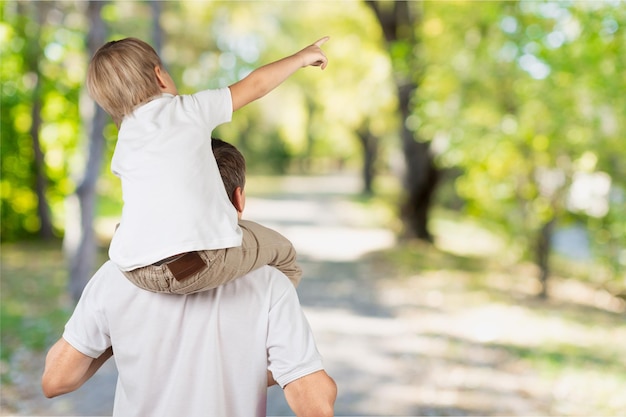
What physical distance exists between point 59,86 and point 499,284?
29.7 feet

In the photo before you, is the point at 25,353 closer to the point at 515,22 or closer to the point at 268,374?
the point at 268,374

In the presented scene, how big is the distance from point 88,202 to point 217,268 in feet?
25.9

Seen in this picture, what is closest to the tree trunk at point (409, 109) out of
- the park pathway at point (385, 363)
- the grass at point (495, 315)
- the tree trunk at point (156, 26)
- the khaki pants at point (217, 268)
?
the grass at point (495, 315)

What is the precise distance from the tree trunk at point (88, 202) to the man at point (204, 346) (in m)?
7.53

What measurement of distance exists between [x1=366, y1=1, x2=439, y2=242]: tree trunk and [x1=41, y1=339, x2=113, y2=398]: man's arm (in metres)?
11.4

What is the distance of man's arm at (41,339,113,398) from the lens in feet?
5.70

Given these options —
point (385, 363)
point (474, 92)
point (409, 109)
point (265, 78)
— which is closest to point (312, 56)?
point (265, 78)

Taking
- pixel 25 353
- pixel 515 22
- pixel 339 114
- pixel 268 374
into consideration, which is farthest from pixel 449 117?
pixel 339 114

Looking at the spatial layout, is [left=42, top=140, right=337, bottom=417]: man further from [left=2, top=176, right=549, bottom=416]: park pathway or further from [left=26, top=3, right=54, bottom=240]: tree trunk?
[left=26, top=3, right=54, bottom=240]: tree trunk

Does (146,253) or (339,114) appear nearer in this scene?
(146,253)

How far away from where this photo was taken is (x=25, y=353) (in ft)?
23.3

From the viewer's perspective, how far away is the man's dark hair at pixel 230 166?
1.76 metres

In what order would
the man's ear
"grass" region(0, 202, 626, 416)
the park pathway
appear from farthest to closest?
"grass" region(0, 202, 626, 416) < the park pathway < the man's ear

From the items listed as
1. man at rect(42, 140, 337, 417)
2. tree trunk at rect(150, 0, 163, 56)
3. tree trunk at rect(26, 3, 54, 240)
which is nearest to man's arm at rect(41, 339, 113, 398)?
man at rect(42, 140, 337, 417)
